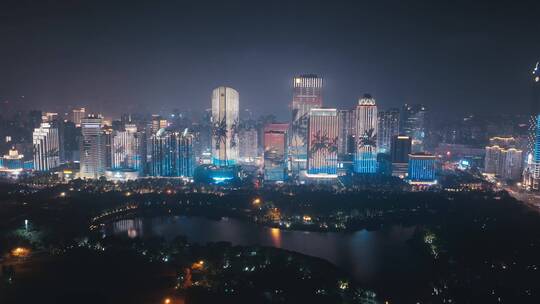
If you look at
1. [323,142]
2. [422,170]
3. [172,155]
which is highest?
[323,142]

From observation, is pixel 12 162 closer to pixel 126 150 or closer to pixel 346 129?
pixel 126 150

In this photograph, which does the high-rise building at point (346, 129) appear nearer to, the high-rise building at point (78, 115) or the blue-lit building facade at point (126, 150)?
the blue-lit building facade at point (126, 150)

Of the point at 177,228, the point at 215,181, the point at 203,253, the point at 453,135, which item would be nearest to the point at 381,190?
the point at 215,181

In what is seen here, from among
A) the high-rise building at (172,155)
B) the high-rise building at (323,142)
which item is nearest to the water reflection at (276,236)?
the high-rise building at (323,142)

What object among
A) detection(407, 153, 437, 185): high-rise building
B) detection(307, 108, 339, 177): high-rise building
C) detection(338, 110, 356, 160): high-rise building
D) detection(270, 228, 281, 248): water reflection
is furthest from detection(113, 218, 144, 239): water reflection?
detection(338, 110, 356, 160): high-rise building

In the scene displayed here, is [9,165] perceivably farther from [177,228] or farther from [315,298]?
[315,298]

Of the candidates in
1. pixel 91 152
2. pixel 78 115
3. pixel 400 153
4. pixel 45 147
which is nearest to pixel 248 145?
pixel 400 153
